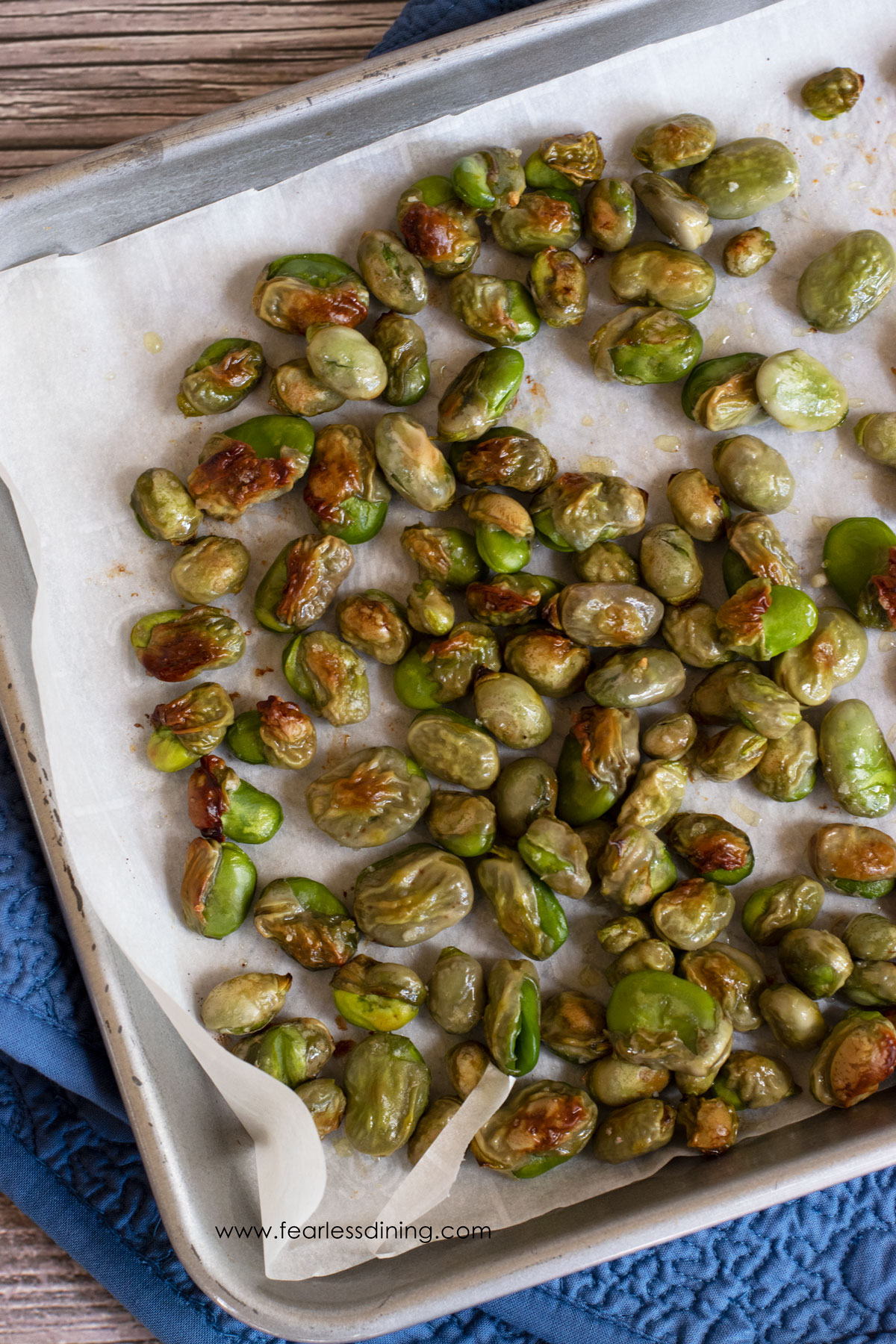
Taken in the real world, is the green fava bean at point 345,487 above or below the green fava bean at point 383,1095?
above

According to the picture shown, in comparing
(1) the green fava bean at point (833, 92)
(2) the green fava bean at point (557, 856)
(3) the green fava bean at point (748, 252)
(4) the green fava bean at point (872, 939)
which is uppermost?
(1) the green fava bean at point (833, 92)

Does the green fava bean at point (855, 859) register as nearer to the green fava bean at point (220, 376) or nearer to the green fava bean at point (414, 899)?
the green fava bean at point (414, 899)

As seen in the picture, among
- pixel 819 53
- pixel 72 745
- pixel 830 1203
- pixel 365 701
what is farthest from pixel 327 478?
pixel 830 1203

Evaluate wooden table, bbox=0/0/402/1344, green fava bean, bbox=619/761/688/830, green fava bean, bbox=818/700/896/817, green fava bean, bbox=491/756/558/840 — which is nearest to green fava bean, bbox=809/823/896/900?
green fava bean, bbox=818/700/896/817

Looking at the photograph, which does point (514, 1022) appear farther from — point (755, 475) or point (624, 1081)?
point (755, 475)

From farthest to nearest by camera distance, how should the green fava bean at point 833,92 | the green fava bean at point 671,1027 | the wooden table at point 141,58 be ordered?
the wooden table at point 141,58 → the green fava bean at point 833,92 → the green fava bean at point 671,1027

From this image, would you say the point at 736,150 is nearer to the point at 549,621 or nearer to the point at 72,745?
the point at 549,621

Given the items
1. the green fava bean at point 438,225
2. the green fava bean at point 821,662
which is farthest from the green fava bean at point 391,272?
the green fava bean at point 821,662
